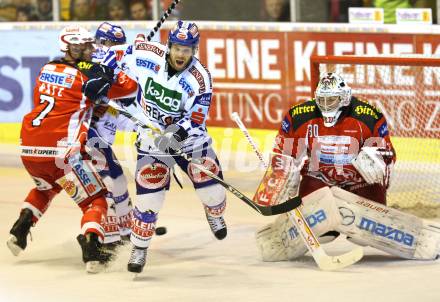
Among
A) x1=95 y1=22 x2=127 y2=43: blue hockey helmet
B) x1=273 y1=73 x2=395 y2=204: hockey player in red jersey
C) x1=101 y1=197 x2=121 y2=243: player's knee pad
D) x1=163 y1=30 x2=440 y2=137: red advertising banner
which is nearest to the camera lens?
x1=273 y1=73 x2=395 y2=204: hockey player in red jersey

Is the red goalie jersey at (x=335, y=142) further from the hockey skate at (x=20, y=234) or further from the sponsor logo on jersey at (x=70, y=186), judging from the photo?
the hockey skate at (x=20, y=234)

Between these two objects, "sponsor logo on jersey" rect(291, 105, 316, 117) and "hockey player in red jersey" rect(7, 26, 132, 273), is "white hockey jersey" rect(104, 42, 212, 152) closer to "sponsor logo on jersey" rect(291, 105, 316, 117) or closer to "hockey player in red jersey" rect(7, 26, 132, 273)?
"hockey player in red jersey" rect(7, 26, 132, 273)

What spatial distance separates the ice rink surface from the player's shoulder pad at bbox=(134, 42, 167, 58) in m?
1.27

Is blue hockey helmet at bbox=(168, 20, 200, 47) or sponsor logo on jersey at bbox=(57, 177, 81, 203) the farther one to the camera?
sponsor logo on jersey at bbox=(57, 177, 81, 203)

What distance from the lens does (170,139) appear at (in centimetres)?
A: 771

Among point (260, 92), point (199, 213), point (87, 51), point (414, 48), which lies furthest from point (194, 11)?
point (87, 51)

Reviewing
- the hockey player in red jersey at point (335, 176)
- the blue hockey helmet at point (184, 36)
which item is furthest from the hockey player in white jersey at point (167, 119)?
the hockey player in red jersey at point (335, 176)

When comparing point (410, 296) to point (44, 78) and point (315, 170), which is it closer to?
point (315, 170)

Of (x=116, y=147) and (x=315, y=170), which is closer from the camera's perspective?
(x=315, y=170)

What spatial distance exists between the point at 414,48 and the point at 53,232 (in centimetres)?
345

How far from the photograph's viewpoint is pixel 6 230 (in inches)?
369

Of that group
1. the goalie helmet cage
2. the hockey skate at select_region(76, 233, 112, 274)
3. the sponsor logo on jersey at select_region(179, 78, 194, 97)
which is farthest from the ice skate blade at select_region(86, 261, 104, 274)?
the goalie helmet cage

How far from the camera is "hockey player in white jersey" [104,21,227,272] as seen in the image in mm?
7648

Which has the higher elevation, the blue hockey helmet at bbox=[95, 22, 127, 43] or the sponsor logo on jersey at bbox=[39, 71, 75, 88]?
the blue hockey helmet at bbox=[95, 22, 127, 43]
